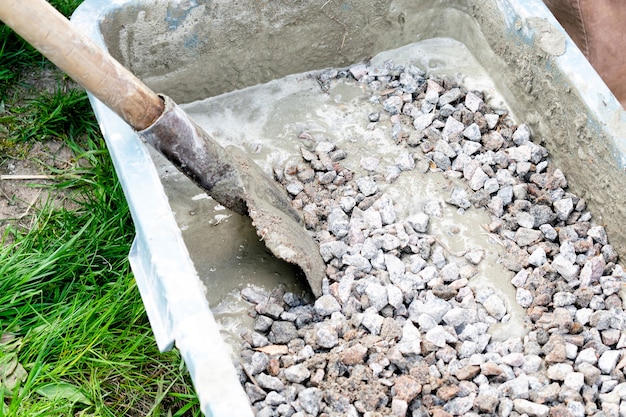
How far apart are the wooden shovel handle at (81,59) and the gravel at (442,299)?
0.52 meters

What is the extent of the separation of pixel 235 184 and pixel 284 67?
632 mm

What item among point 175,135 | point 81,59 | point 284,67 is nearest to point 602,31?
point 284,67

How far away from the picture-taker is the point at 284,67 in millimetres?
2387

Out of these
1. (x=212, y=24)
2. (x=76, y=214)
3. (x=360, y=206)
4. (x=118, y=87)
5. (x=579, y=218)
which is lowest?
(x=579, y=218)

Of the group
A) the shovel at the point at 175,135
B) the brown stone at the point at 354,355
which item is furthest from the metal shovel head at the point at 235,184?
the brown stone at the point at 354,355

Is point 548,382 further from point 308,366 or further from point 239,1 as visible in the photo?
point 239,1

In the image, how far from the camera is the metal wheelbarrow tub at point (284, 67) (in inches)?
60.2

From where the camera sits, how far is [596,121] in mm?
1911

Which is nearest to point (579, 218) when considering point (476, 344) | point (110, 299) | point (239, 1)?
point (476, 344)

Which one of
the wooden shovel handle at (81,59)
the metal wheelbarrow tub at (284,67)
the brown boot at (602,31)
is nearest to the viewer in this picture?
the wooden shovel handle at (81,59)

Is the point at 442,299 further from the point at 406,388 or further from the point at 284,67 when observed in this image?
the point at 284,67

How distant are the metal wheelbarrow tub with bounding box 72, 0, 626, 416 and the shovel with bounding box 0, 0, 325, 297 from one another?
0.09 metres

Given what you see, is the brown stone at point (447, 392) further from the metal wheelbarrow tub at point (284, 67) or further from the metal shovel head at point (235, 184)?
the metal wheelbarrow tub at point (284, 67)

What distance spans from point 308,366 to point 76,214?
2.90ft
